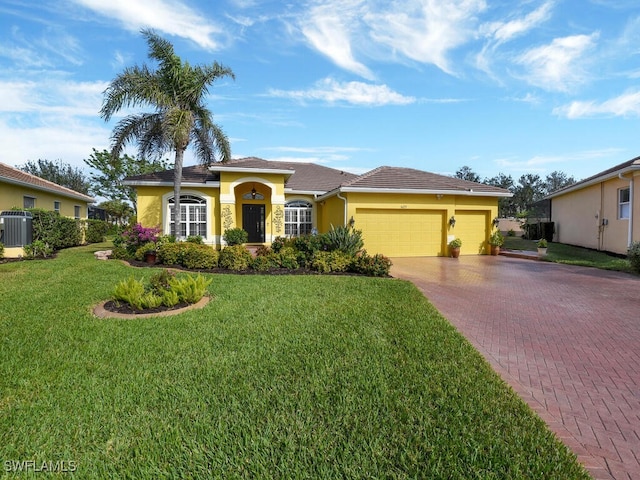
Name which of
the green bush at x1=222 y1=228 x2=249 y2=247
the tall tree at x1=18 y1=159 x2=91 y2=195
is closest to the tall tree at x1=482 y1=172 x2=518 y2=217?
the green bush at x1=222 y1=228 x2=249 y2=247

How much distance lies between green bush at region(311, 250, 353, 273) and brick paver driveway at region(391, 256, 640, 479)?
2133mm

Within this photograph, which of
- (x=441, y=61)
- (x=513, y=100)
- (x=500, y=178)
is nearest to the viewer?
(x=441, y=61)

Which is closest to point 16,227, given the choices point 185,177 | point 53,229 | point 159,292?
point 53,229

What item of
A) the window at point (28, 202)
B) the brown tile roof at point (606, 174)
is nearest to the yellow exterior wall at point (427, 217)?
the brown tile roof at point (606, 174)

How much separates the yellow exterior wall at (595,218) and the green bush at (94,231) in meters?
30.5

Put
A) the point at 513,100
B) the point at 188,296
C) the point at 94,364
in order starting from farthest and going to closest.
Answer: the point at 513,100, the point at 188,296, the point at 94,364

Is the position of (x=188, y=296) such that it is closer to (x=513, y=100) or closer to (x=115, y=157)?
(x=115, y=157)

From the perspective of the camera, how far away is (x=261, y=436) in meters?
2.77

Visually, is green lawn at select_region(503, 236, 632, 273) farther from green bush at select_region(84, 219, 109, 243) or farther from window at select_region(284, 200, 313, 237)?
green bush at select_region(84, 219, 109, 243)

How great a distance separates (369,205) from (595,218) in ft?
40.6

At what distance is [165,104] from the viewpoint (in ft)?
46.4

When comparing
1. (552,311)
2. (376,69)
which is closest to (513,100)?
(376,69)

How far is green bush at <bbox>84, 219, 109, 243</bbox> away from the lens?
22.2 m

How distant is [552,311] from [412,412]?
5469mm
